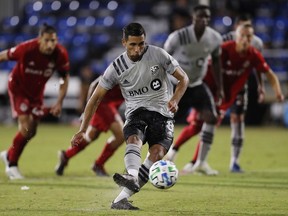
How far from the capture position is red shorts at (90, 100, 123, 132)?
1280 cm

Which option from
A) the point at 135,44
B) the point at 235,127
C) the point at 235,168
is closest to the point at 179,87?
the point at 135,44

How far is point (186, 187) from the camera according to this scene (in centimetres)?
1095

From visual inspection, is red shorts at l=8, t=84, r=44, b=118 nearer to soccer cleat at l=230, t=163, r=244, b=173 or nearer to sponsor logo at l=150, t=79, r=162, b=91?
soccer cleat at l=230, t=163, r=244, b=173

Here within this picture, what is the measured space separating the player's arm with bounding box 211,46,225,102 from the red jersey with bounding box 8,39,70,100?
7.56 feet

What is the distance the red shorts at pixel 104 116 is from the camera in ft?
42.0

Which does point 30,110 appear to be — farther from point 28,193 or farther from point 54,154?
point 54,154

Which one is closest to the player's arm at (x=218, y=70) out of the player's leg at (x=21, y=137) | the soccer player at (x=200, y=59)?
the soccer player at (x=200, y=59)

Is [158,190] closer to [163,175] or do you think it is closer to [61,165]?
[163,175]

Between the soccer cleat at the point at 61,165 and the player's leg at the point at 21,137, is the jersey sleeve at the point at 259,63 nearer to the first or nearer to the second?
the soccer cleat at the point at 61,165

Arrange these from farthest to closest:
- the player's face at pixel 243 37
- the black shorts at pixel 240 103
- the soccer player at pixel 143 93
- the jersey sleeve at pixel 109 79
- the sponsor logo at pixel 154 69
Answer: the black shorts at pixel 240 103 → the player's face at pixel 243 37 → the sponsor logo at pixel 154 69 → the jersey sleeve at pixel 109 79 → the soccer player at pixel 143 93

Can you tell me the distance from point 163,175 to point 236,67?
5.56 meters

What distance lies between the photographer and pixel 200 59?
13.0 meters

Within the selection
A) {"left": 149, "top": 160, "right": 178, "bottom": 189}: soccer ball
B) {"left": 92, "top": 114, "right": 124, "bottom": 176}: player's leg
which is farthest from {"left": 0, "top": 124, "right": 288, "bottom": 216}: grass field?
{"left": 149, "top": 160, "right": 178, "bottom": 189}: soccer ball

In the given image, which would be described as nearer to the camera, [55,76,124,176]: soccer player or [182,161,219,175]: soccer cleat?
[55,76,124,176]: soccer player
